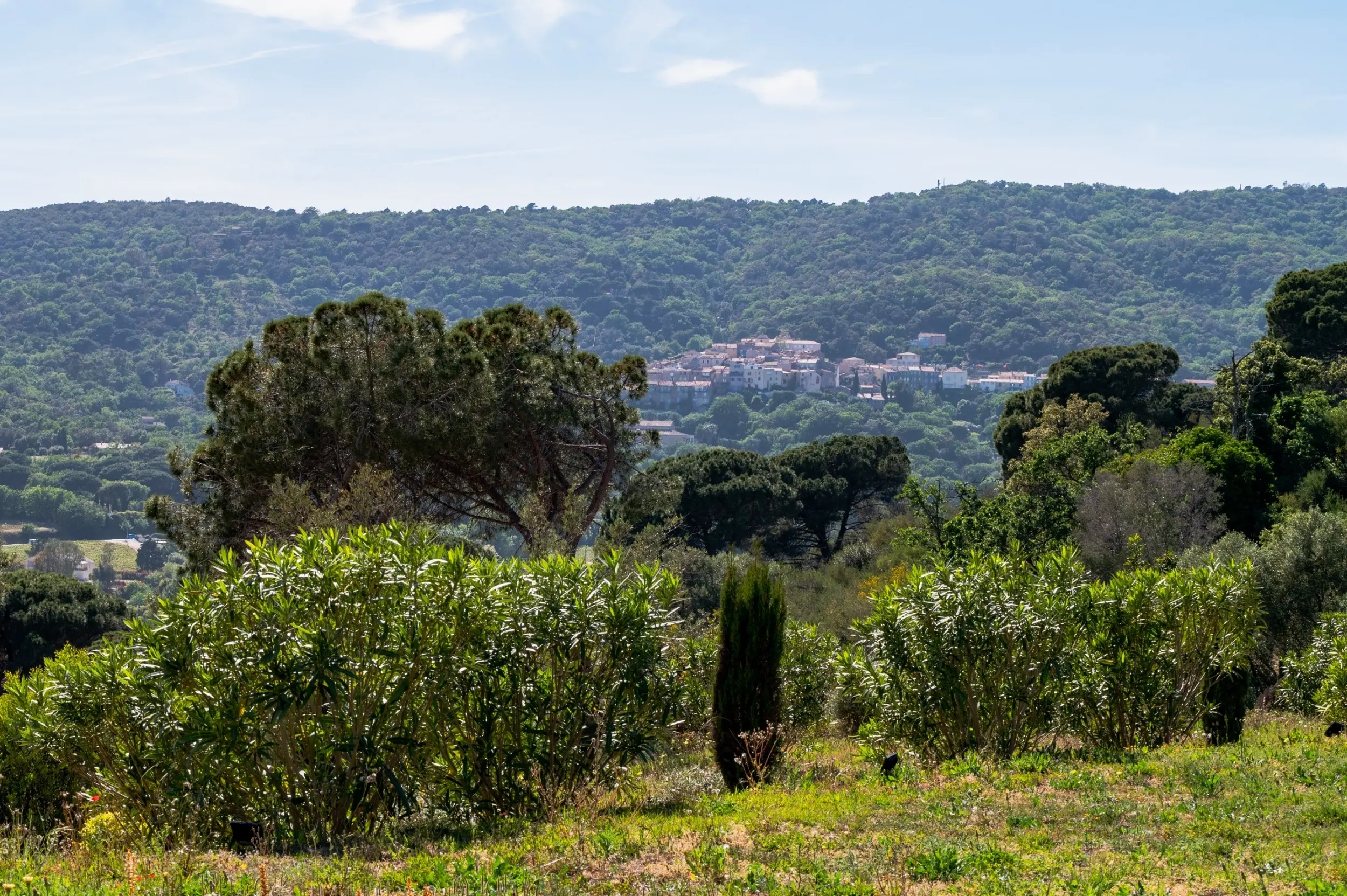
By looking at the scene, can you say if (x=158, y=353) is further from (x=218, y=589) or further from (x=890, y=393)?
(x=218, y=589)

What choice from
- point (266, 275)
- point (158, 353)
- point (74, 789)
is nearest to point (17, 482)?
point (158, 353)

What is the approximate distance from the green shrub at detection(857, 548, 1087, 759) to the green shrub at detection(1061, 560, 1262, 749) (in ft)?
1.23

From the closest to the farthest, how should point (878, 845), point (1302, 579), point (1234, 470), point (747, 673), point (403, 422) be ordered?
point (878, 845) < point (747, 673) < point (1302, 579) < point (403, 422) < point (1234, 470)

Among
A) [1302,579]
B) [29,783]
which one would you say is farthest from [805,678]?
[1302,579]

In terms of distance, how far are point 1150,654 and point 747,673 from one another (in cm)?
386

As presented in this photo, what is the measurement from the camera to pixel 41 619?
103ft

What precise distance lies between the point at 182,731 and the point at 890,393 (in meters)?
120

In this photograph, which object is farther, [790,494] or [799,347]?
[799,347]

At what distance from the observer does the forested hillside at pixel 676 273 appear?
12738cm

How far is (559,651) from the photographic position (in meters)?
9.36

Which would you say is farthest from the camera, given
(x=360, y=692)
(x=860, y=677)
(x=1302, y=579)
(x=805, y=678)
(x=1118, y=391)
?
(x=1118, y=391)

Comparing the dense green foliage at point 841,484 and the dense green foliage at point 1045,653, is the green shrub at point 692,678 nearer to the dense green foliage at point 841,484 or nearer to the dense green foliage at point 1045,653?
the dense green foliage at point 1045,653

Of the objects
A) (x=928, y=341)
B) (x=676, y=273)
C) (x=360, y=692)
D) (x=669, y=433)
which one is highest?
(x=676, y=273)

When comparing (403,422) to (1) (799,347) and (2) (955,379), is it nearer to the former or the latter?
(2) (955,379)
